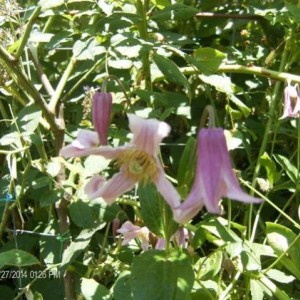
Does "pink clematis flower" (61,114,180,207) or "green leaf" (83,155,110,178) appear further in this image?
"green leaf" (83,155,110,178)

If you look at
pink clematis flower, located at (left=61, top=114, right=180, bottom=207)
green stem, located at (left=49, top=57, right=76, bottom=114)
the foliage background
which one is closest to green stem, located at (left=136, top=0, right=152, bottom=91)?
the foliage background

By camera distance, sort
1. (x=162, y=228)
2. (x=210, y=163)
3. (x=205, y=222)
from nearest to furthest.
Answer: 1. (x=210, y=163)
2. (x=162, y=228)
3. (x=205, y=222)

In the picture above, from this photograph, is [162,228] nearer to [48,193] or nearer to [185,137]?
[48,193]

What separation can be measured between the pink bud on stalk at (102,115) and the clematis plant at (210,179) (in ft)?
0.47

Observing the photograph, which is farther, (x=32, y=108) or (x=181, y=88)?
(x=181, y=88)

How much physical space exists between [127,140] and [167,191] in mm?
421

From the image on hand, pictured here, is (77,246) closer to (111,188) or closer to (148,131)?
(111,188)

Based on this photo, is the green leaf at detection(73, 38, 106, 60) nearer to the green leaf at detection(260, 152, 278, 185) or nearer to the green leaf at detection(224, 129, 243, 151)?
the green leaf at detection(224, 129, 243, 151)

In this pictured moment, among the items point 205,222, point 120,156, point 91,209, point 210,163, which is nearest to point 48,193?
point 91,209

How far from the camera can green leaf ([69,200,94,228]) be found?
1.13m

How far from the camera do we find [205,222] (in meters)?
1.08

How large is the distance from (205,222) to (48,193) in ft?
1.00

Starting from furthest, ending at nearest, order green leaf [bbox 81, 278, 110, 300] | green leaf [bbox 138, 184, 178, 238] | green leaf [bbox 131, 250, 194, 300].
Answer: green leaf [bbox 81, 278, 110, 300] → green leaf [bbox 138, 184, 178, 238] → green leaf [bbox 131, 250, 194, 300]

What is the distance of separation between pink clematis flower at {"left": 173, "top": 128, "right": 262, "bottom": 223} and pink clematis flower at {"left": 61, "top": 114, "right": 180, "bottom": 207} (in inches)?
0.8
